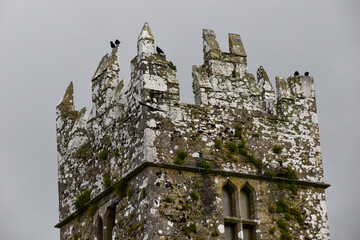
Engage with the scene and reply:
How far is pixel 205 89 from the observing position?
28.3 m

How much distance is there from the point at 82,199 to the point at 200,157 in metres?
3.37

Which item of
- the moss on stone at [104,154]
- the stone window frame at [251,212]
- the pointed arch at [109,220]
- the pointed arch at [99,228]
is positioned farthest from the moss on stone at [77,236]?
the stone window frame at [251,212]

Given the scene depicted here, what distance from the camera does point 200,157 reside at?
27.4 metres

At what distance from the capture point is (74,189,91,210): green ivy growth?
28956 mm

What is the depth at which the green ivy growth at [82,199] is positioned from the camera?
2896 cm

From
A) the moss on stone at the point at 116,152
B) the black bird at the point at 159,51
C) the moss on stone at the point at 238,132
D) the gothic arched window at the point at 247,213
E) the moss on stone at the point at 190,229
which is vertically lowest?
the moss on stone at the point at 190,229

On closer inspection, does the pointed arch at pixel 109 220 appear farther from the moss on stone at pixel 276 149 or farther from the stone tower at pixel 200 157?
the moss on stone at pixel 276 149

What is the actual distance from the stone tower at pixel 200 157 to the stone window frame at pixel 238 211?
0.9 inches

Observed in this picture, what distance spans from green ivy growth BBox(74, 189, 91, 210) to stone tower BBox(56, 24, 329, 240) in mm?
27

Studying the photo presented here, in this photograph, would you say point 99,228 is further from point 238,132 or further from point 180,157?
point 238,132

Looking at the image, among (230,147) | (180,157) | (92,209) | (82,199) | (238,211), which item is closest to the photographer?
(180,157)

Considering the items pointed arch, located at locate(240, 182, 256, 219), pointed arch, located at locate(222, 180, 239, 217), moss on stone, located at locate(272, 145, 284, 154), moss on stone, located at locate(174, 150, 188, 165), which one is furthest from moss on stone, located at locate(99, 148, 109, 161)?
moss on stone, located at locate(272, 145, 284, 154)

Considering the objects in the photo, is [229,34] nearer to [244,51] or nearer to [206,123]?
[244,51]

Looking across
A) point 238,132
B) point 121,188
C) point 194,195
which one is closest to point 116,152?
point 121,188
